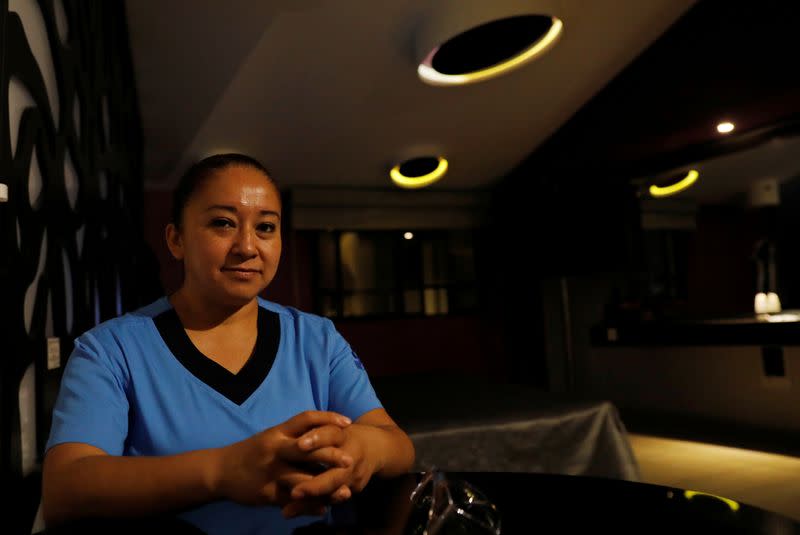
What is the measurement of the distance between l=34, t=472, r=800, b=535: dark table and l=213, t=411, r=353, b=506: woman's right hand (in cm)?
10

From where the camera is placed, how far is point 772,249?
4.03m

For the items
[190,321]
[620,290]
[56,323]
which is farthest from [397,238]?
[190,321]

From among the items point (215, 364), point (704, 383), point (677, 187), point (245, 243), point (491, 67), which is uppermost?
point (491, 67)

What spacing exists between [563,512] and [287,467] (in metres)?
0.41

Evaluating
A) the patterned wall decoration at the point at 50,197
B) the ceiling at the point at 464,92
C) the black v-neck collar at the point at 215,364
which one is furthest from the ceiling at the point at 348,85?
the black v-neck collar at the point at 215,364

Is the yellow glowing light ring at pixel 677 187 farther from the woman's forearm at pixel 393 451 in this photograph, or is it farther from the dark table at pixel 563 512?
the woman's forearm at pixel 393 451

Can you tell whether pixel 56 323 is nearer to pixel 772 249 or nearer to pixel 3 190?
pixel 3 190

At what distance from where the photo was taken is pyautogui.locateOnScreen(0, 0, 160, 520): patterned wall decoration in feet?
3.76

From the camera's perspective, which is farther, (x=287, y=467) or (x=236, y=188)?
(x=236, y=188)

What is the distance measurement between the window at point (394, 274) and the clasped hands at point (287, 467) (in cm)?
503

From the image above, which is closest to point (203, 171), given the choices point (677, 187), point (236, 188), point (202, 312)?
point (236, 188)

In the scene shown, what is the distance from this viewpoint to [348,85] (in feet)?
14.0

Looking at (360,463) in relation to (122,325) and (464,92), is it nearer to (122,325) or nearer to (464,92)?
(122,325)

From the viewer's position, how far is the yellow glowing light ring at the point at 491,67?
365cm
